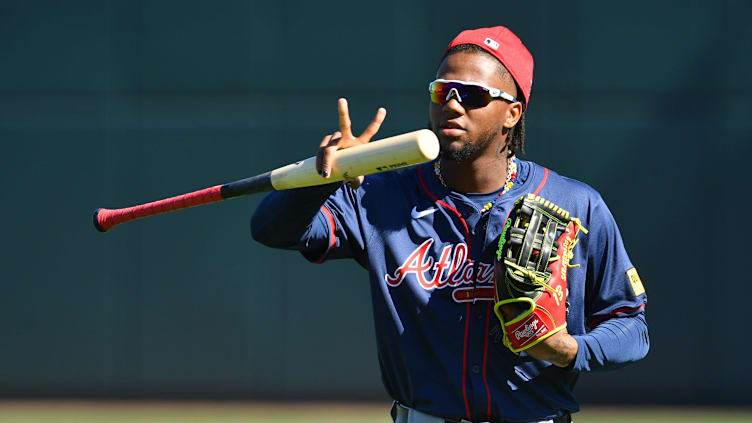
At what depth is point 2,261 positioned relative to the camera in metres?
6.29

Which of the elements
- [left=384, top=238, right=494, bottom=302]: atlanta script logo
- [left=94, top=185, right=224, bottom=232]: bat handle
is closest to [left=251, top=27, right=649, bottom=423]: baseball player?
[left=384, top=238, right=494, bottom=302]: atlanta script logo

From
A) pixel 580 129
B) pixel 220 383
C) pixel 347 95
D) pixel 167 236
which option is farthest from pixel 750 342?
pixel 167 236

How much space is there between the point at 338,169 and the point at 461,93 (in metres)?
0.55

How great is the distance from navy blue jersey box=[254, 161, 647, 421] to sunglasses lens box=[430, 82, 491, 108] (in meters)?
0.30

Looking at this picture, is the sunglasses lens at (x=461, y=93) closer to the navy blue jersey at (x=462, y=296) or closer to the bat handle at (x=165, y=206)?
the navy blue jersey at (x=462, y=296)

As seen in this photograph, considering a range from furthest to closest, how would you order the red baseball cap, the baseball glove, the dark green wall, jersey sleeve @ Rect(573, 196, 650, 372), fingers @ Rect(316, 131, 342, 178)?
1. the dark green wall
2. the red baseball cap
3. jersey sleeve @ Rect(573, 196, 650, 372)
4. the baseball glove
5. fingers @ Rect(316, 131, 342, 178)

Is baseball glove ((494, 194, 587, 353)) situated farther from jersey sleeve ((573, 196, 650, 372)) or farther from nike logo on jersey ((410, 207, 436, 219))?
nike logo on jersey ((410, 207, 436, 219))

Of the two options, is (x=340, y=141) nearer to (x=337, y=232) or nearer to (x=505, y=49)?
(x=337, y=232)

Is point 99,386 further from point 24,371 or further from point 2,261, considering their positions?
point 2,261

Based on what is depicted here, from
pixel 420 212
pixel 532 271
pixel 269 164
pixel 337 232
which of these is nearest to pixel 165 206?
pixel 337 232

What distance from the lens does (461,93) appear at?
8.63 ft

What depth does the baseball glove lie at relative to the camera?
248 centimetres

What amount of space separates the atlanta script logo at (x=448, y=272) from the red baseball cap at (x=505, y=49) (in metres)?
0.56

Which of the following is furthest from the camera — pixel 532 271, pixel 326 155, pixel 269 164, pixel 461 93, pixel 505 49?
pixel 269 164
